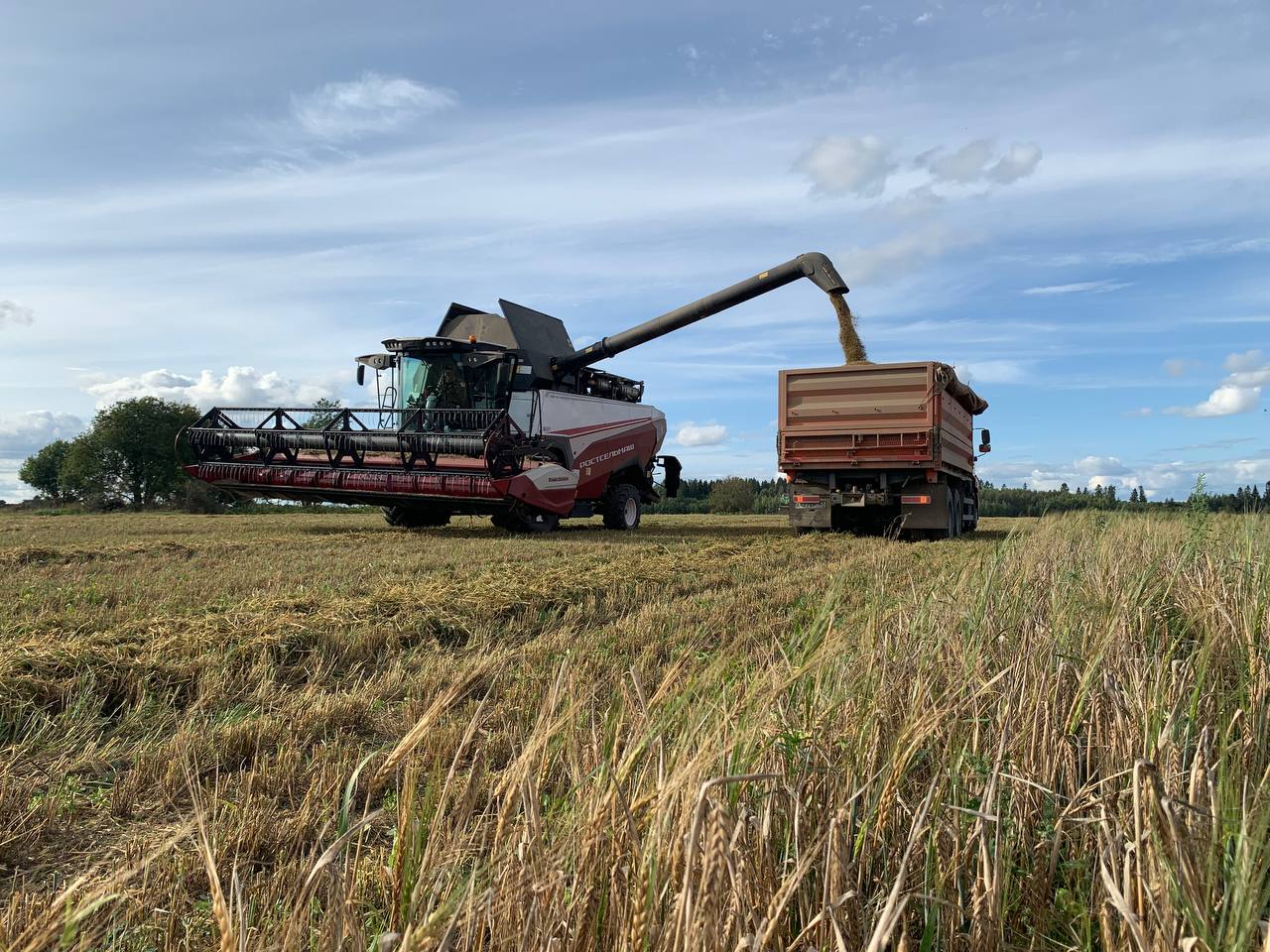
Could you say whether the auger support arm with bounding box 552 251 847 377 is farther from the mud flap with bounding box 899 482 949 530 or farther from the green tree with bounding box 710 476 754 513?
the green tree with bounding box 710 476 754 513

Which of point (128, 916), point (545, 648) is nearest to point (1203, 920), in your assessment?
point (128, 916)

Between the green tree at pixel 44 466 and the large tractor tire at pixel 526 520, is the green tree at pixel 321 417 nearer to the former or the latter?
the large tractor tire at pixel 526 520

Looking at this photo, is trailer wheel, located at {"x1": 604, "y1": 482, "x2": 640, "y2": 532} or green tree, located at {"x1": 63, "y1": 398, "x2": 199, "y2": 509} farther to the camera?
green tree, located at {"x1": 63, "y1": 398, "x2": 199, "y2": 509}

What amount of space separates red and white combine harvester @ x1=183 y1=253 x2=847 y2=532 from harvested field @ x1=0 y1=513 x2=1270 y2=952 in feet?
20.1

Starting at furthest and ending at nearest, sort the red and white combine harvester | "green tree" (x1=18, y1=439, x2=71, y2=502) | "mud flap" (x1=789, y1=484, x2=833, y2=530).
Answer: "green tree" (x1=18, y1=439, x2=71, y2=502), "mud flap" (x1=789, y1=484, x2=833, y2=530), the red and white combine harvester

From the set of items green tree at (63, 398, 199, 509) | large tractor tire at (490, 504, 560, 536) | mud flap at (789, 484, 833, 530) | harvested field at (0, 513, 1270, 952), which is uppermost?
green tree at (63, 398, 199, 509)

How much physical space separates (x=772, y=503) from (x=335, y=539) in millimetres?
22842

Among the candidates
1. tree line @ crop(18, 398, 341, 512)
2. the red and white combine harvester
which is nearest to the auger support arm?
the red and white combine harvester

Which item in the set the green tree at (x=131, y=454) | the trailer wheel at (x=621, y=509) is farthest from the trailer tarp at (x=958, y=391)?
the green tree at (x=131, y=454)

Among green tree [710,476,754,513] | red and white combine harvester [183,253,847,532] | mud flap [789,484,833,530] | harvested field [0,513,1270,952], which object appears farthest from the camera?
green tree [710,476,754,513]

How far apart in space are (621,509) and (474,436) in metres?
3.97

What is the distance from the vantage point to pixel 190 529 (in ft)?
47.2

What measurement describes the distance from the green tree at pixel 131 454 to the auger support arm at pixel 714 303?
29899mm

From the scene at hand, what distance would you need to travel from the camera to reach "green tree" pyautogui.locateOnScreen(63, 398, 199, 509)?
39.2 metres
